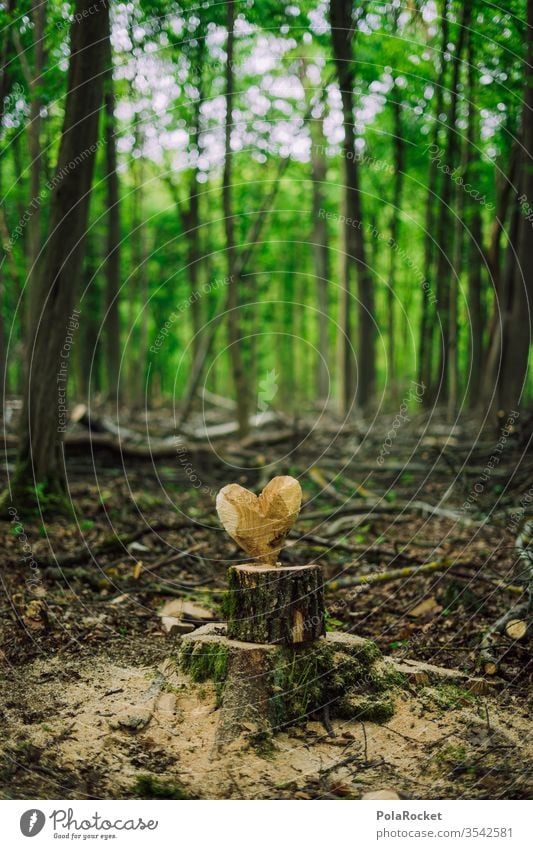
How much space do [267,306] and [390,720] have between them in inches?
1050

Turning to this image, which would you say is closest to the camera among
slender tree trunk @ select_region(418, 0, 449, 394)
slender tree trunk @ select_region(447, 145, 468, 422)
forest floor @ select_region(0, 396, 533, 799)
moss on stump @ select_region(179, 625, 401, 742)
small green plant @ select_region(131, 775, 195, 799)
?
small green plant @ select_region(131, 775, 195, 799)

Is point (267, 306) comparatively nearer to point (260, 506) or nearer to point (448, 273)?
point (448, 273)

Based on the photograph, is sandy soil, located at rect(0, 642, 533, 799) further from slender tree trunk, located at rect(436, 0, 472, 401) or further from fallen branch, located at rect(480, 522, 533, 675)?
slender tree trunk, located at rect(436, 0, 472, 401)

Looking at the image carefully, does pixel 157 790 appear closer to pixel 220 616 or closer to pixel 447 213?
pixel 220 616

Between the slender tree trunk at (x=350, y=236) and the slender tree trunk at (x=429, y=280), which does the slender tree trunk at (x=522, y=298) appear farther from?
the slender tree trunk at (x=429, y=280)

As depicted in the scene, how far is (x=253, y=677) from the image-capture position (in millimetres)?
4445

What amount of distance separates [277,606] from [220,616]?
1717 mm

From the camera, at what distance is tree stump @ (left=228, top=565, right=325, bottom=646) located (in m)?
4.49

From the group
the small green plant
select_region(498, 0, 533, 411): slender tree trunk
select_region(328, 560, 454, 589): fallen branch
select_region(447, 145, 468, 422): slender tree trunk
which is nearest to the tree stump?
the small green plant

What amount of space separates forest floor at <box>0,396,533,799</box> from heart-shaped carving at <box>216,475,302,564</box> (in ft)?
3.22

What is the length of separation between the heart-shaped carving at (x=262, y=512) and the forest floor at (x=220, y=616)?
98cm
